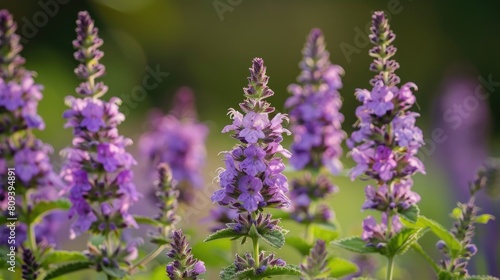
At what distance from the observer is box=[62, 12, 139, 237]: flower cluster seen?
401 cm

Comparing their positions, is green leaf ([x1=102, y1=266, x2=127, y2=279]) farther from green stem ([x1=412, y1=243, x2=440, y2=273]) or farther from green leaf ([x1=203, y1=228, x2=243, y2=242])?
green stem ([x1=412, y1=243, x2=440, y2=273])

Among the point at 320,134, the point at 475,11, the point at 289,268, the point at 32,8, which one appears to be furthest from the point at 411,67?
the point at 289,268

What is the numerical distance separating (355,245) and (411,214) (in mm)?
375

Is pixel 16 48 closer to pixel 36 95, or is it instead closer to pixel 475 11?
pixel 36 95

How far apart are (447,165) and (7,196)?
6.48m

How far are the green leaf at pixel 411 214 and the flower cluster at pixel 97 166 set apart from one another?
1453 mm

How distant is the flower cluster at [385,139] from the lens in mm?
3717

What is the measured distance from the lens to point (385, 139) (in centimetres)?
378

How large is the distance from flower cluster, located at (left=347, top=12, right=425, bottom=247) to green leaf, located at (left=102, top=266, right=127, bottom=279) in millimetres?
1310

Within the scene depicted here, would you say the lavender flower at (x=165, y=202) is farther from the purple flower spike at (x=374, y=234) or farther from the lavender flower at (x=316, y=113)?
the lavender flower at (x=316, y=113)

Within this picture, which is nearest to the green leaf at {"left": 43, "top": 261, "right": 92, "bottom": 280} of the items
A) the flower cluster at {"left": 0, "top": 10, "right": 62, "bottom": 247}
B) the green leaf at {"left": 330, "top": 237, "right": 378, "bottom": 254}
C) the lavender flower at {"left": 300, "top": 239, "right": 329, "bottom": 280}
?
the flower cluster at {"left": 0, "top": 10, "right": 62, "bottom": 247}

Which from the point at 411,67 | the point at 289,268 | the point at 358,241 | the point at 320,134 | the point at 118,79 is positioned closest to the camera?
the point at 289,268

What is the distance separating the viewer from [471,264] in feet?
21.2

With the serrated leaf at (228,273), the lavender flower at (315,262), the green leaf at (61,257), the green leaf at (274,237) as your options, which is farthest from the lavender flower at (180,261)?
the green leaf at (61,257)
